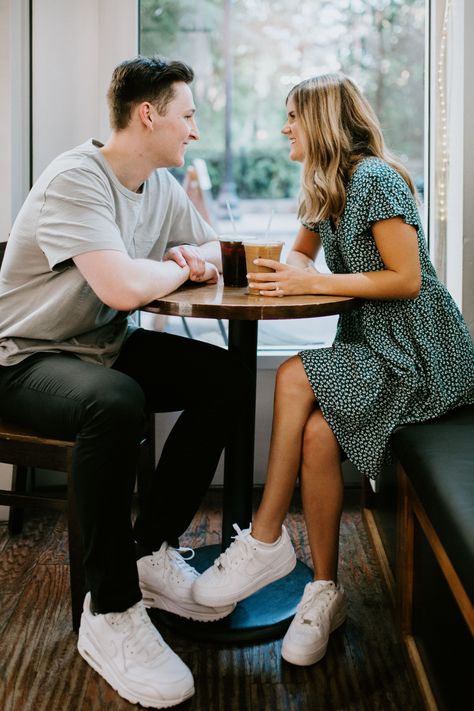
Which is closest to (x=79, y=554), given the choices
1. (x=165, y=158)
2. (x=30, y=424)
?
(x=30, y=424)

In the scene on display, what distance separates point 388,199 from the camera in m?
1.87

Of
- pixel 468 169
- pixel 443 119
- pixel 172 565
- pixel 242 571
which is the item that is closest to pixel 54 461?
pixel 172 565

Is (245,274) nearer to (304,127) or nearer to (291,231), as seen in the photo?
(304,127)

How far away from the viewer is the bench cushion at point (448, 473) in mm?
1305

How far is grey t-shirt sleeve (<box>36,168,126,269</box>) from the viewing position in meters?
1.77

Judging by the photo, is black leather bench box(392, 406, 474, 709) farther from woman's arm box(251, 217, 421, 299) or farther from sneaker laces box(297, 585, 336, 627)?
woman's arm box(251, 217, 421, 299)

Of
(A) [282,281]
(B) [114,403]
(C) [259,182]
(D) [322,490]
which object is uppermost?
(C) [259,182]

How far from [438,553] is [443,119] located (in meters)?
1.56

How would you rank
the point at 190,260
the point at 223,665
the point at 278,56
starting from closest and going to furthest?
the point at 223,665
the point at 190,260
the point at 278,56

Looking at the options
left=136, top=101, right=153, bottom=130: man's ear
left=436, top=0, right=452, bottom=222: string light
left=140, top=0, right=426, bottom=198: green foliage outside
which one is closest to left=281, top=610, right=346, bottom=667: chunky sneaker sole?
left=136, top=101, right=153, bottom=130: man's ear

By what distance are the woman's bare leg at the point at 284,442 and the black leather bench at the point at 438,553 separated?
220mm

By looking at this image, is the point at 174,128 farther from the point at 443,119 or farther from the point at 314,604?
the point at 314,604

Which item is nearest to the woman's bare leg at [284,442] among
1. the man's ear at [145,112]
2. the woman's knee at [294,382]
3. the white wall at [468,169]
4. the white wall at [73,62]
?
the woman's knee at [294,382]

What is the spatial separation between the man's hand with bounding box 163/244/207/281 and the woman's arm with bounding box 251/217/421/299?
7.9 inches
